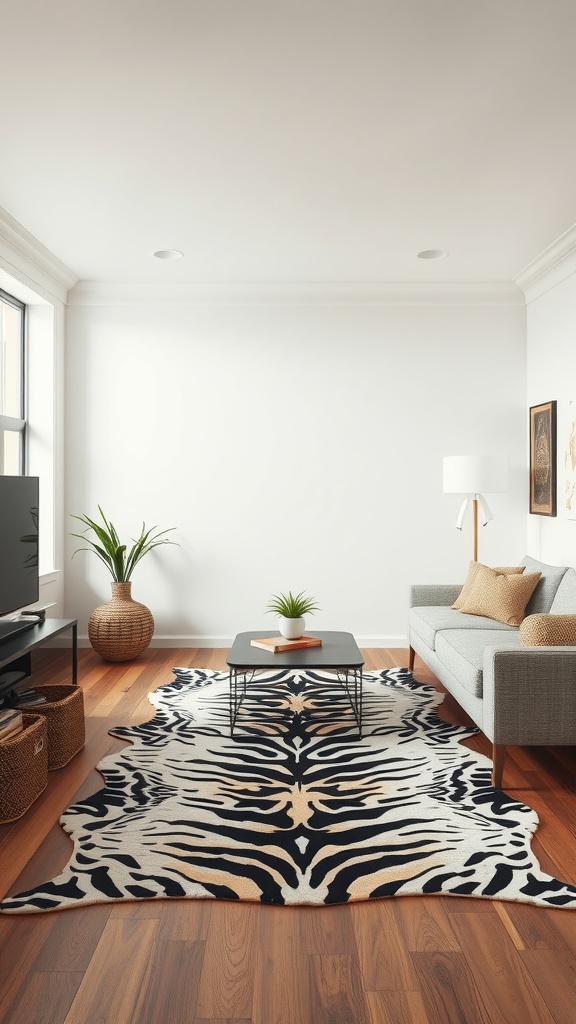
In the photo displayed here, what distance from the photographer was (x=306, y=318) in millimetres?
5910

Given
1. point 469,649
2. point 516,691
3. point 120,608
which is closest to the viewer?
point 516,691

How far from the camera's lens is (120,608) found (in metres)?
5.46

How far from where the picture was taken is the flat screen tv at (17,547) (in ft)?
12.9

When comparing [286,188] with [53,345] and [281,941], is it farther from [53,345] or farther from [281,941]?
[281,941]

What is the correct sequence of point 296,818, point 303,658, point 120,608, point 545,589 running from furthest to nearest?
point 120,608 → point 545,589 → point 303,658 → point 296,818

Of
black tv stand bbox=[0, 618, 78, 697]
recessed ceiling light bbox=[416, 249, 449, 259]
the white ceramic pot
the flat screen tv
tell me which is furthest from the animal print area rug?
recessed ceiling light bbox=[416, 249, 449, 259]

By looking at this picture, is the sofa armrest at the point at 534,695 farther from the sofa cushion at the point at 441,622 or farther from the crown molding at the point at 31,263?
the crown molding at the point at 31,263

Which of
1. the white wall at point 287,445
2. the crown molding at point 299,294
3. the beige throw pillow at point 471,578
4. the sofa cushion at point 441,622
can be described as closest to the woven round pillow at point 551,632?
the sofa cushion at point 441,622

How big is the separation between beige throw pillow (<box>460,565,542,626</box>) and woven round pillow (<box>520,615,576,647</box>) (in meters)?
1.16

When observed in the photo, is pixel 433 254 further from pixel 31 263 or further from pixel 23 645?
pixel 23 645

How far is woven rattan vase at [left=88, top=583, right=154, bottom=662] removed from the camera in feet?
17.5

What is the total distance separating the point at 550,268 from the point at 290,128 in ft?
8.41

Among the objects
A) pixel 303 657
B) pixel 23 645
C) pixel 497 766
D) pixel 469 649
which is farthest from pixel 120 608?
pixel 497 766

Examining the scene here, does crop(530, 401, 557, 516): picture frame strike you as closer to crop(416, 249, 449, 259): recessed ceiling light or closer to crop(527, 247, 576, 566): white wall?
crop(527, 247, 576, 566): white wall
